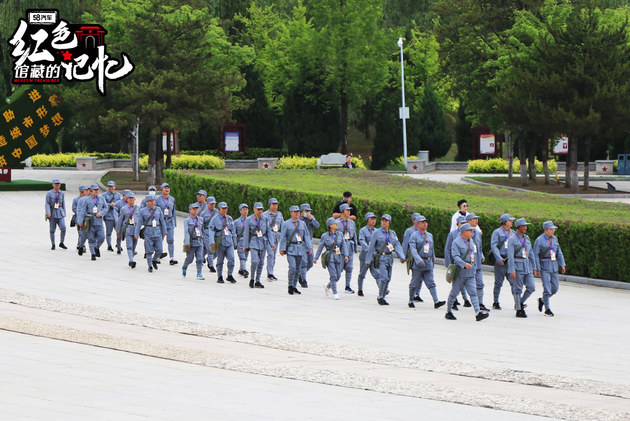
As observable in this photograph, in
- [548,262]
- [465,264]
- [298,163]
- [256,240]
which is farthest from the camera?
[298,163]

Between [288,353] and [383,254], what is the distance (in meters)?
5.13

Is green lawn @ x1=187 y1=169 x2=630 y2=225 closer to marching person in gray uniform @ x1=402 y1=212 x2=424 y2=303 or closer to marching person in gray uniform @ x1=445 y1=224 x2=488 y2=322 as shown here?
marching person in gray uniform @ x1=402 y1=212 x2=424 y2=303

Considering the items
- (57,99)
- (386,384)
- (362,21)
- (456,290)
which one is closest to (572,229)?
(456,290)

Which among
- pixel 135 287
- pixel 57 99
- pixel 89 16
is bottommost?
pixel 135 287

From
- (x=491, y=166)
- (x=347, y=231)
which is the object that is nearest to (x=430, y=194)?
(x=347, y=231)

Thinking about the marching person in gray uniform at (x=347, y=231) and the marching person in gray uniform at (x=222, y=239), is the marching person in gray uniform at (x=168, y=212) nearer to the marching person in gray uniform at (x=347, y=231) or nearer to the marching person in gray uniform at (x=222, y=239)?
the marching person in gray uniform at (x=222, y=239)

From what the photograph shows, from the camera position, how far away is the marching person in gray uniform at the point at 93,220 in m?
25.0

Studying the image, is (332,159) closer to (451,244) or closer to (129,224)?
(129,224)

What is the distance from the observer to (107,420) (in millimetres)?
10031

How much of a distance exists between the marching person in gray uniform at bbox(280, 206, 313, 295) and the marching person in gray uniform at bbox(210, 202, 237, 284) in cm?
156

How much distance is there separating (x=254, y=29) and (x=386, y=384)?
6304cm

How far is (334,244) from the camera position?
776 inches

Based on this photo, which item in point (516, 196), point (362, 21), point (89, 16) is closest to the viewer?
point (516, 196)

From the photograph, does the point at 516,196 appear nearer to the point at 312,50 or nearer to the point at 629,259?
the point at 629,259
